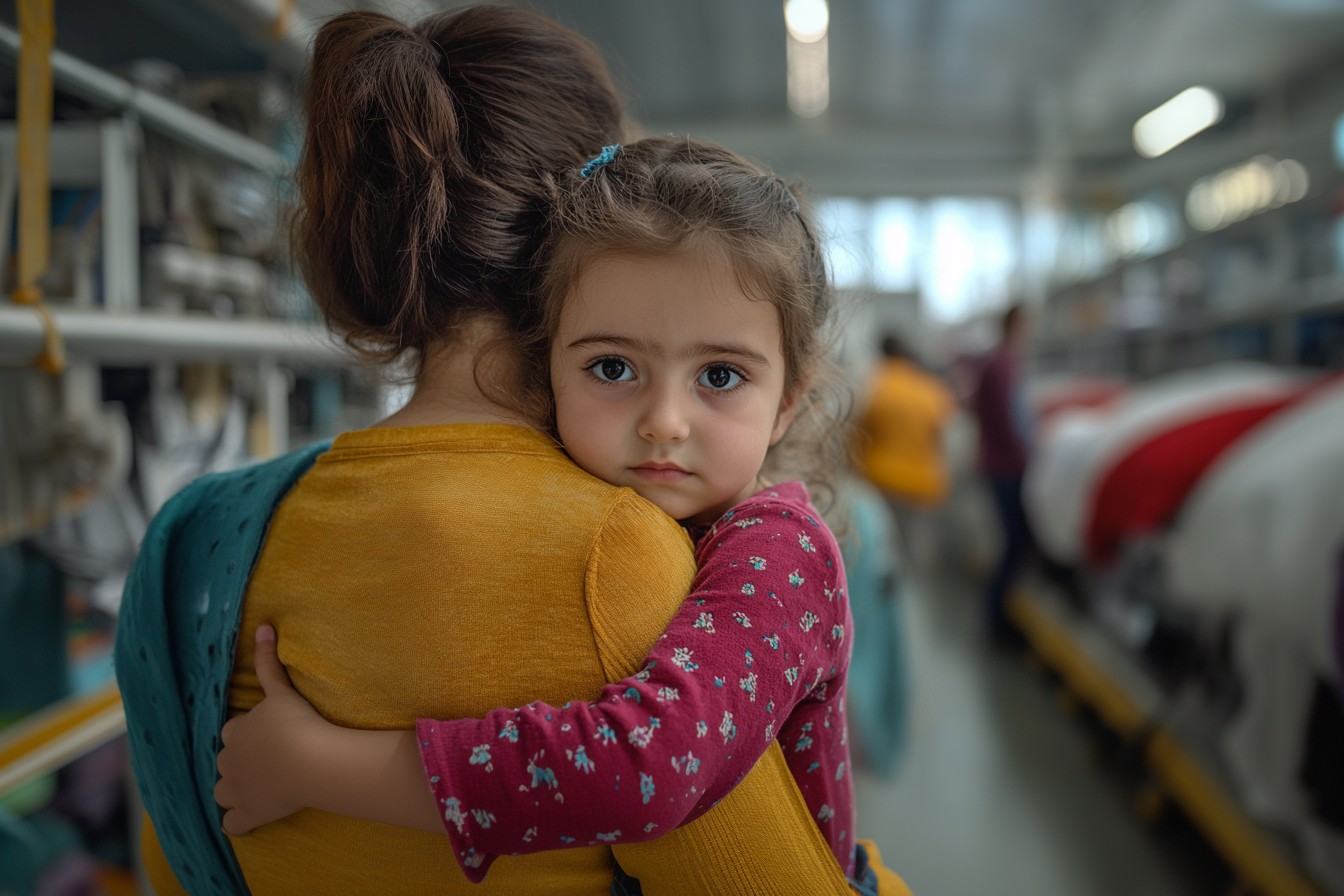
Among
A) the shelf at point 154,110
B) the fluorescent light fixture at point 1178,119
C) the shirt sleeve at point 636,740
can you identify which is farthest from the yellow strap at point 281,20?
the fluorescent light fixture at point 1178,119

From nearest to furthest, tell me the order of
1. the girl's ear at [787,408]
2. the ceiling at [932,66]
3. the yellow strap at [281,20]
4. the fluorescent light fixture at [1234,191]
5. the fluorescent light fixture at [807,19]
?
the girl's ear at [787,408], the yellow strap at [281,20], the ceiling at [932,66], the fluorescent light fixture at [1234,191], the fluorescent light fixture at [807,19]

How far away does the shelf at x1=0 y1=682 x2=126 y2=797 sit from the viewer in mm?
1115

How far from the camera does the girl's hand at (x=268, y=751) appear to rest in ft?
1.76

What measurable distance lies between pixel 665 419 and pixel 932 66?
7.58 metres

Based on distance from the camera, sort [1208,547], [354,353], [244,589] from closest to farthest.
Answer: [244,589]
[354,353]
[1208,547]

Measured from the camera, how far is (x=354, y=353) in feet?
2.47

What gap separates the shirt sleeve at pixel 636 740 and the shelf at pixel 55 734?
0.84m

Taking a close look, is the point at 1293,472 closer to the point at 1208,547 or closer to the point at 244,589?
the point at 1208,547

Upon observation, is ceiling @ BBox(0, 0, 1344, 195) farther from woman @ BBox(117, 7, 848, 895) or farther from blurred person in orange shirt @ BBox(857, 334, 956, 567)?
blurred person in orange shirt @ BBox(857, 334, 956, 567)

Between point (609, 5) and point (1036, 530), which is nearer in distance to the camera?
point (1036, 530)

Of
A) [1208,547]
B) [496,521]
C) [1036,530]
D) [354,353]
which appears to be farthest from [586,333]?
[1036,530]

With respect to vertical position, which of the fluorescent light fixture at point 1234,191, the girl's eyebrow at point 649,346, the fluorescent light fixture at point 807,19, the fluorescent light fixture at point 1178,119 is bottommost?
the girl's eyebrow at point 649,346

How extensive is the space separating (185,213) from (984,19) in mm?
6098

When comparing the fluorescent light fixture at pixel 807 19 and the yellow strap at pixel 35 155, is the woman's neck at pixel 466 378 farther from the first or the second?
the fluorescent light fixture at pixel 807 19
